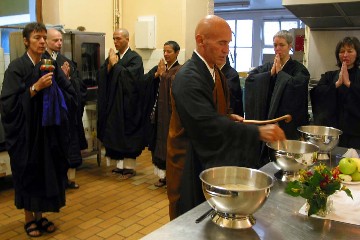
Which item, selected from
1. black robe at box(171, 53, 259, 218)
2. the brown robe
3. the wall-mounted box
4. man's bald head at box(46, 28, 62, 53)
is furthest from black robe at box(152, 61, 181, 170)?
black robe at box(171, 53, 259, 218)

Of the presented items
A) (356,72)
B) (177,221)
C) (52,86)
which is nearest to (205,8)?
(356,72)

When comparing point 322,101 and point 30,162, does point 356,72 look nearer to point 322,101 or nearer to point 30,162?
point 322,101

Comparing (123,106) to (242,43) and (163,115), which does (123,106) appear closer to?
(163,115)

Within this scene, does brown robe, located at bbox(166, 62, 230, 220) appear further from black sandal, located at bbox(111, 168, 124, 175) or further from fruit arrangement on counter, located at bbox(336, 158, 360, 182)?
black sandal, located at bbox(111, 168, 124, 175)

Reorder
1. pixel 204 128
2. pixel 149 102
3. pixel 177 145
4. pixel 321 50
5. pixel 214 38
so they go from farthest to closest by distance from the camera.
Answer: pixel 321 50
pixel 149 102
pixel 177 145
pixel 214 38
pixel 204 128

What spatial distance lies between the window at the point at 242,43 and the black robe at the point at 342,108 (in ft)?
33.3

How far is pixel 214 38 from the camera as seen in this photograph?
195 cm

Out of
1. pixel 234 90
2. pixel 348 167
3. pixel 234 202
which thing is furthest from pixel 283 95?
pixel 234 202

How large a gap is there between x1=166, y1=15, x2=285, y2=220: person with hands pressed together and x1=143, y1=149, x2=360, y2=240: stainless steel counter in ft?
1.10

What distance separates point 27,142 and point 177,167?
1.24 m

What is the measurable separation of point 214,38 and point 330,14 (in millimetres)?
2650

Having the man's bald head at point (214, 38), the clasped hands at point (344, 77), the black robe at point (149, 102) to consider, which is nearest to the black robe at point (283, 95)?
the clasped hands at point (344, 77)

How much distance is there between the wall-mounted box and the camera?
539 centimetres

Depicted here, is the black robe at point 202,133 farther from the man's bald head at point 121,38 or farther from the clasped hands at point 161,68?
the man's bald head at point 121,38
